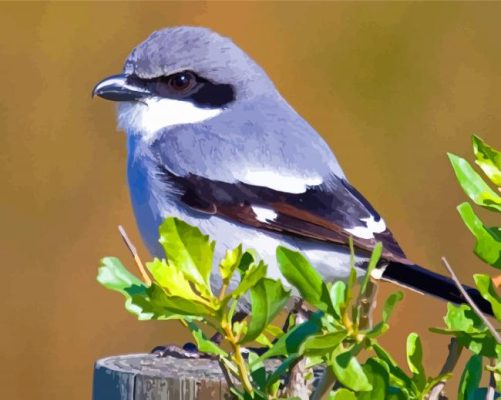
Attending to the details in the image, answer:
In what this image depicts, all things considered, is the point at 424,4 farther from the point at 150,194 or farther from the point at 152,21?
the point at 150,194

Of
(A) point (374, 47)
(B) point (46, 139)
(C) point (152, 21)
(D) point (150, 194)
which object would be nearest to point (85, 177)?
(B) point (46, 139)

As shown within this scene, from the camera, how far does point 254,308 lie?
122cm

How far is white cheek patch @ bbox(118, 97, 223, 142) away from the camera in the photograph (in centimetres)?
333

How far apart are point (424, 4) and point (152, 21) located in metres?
1.27

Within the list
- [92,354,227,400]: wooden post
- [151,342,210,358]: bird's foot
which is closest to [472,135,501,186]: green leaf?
[92,354,227,400]: wooden post

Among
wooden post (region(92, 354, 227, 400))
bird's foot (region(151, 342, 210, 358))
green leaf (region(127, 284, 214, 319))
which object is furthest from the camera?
bird's foot (region(151, 342, 210, 358))

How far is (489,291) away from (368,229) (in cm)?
162

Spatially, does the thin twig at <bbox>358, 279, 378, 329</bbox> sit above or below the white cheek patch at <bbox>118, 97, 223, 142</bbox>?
below

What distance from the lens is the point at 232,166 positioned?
120 inches

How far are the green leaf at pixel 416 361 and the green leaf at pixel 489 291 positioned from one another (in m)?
0.08

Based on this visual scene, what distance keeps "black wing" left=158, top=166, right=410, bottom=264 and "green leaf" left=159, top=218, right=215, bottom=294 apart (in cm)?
159

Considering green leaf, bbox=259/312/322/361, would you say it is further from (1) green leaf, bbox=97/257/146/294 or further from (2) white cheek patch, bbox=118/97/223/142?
(2) white cheek patch, bbox=118/97/223/142

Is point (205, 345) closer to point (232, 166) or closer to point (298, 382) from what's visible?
point (298, 382)

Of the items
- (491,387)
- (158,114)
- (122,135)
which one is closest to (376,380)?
(491,387)
